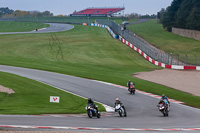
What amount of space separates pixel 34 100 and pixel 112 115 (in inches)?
215

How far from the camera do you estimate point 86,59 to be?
5038 centimetres

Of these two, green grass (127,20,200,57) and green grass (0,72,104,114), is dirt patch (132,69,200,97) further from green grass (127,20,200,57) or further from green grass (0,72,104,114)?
green grass (127,20,200,57)

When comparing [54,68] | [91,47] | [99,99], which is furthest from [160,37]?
[99,99]

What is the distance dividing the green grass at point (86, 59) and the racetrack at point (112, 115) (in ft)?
8.86

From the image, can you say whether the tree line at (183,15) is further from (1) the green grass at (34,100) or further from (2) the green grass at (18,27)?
(1) the green grass at (34,100)

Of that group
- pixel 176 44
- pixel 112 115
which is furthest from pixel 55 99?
pixel 176 44

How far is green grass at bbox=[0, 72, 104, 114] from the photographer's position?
2088cm

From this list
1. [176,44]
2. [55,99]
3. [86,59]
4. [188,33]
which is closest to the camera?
[55,99]

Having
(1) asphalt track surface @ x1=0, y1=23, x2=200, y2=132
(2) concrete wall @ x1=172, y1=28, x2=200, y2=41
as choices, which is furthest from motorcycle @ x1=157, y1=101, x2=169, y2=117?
(2) concrete wall @ x1=172, y1=28, x2=200, y2=41

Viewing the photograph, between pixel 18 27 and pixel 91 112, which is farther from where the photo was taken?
pixel 18 27

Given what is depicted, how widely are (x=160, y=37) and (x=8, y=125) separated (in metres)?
79.1

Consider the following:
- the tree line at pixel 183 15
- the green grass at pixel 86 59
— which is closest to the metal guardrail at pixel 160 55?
the green grass at pixel 86 59

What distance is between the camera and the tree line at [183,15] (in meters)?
87.6

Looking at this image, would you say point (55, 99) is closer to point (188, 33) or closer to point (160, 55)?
point (160, 55)
